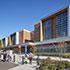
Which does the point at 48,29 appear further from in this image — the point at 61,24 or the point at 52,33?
the point at 61,24

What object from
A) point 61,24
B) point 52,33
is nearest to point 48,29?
point 52,33

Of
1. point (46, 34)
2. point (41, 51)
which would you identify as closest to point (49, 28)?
point (46, 34)

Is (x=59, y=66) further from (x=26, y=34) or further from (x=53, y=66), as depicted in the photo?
(x=26, y=34)

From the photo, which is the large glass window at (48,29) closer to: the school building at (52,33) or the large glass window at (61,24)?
the school building at (52,33)

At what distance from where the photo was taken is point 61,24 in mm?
62281

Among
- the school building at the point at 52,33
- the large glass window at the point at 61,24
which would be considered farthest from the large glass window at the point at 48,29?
the large glass window at the point at 61,24

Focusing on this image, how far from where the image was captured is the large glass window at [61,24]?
60.4 metres

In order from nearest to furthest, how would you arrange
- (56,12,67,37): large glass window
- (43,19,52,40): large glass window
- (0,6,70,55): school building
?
1. (0,6,70,55): school building
2. (56,12,67,37): large glass window
3. (43,19,52,40): large glass window

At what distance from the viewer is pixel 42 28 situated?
7681 cm

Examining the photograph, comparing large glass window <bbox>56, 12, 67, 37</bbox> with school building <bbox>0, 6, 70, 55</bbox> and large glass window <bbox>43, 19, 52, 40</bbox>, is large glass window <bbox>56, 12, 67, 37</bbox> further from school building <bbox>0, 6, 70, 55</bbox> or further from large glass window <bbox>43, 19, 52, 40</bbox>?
large glass window <bbox>43, 19, 52, 40</bbox>

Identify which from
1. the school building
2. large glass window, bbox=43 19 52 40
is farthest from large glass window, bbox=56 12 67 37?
large glass window, bbox=43 19 52 40

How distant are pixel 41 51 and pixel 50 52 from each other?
7856 mm

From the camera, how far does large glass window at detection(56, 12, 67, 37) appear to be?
198 ft

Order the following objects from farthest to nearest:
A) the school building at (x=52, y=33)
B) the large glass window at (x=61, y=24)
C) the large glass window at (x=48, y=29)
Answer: the large glass window at (x=48, y=29) < the large glass window at (x=61, y=24) < the school building at (x=52, y=33)
